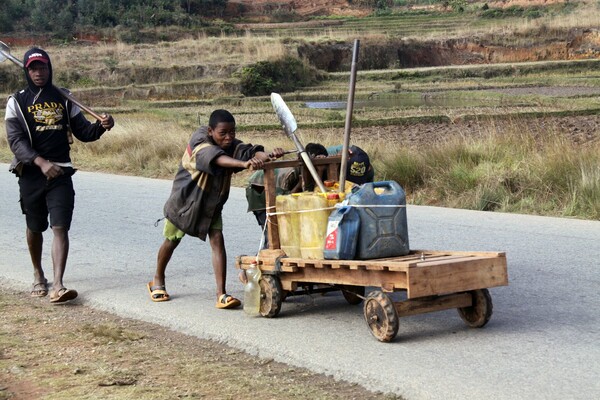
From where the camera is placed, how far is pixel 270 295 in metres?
7.12

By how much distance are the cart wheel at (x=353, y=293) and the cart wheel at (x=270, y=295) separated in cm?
46

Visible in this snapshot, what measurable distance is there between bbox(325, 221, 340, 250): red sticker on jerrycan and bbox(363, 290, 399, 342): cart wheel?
43cm

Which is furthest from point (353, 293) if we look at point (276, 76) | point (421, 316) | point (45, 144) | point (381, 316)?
point (276, 76)

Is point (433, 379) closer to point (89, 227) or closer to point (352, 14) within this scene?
point (89, 227)

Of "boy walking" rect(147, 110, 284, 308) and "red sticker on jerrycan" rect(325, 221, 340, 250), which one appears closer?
"red sticker on jerrycan" rect(325, 221, 340, 250)

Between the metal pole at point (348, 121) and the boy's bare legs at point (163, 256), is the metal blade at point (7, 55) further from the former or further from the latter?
the metal pole at point (348, 121)

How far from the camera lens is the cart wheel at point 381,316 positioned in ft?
20.2

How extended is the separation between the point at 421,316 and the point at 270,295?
107 centimetres

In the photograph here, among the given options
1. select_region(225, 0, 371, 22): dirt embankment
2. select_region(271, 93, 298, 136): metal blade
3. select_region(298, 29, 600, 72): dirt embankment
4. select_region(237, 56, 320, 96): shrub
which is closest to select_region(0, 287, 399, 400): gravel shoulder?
select_region(271, 93, 298, 136): metal blade

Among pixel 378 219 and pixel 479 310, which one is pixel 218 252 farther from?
pixel 479 310

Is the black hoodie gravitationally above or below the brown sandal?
above

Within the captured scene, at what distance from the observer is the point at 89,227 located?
12.2 m

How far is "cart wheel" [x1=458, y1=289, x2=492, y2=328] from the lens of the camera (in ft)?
21.1

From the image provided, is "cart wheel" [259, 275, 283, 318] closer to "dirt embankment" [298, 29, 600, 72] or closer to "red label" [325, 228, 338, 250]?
"red label" [325, 228, 338, 250]
